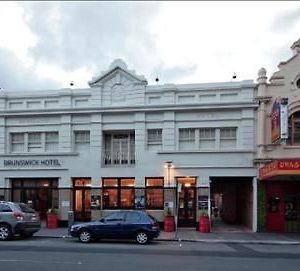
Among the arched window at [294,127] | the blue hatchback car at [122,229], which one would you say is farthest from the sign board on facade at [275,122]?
the blue hatchback car at [122,229]

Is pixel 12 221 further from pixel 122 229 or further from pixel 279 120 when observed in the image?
pixel 279 120

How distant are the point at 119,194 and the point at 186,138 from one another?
4966 millimetres

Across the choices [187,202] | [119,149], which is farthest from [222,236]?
[119,149]

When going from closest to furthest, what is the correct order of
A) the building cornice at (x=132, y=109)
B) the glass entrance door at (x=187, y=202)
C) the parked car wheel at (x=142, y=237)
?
the parked car wheel at (x=142, y=237)
the building cornice at (x=132, y=109)
the glass entrance door at (x=187, y=202)

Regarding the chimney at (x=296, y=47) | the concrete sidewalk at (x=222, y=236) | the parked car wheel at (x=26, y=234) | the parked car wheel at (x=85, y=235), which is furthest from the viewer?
the chimney at (x=296, y=47)

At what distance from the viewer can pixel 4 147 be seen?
2973 cm

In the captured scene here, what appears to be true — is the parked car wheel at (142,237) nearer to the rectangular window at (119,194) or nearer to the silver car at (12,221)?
the silver car at (12,221)

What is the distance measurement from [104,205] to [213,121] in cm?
777

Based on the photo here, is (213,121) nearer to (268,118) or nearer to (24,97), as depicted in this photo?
(268,118)

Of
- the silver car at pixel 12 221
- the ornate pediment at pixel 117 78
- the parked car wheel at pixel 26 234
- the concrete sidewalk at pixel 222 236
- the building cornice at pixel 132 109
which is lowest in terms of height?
the concrete sidewalk at pixel 222 236

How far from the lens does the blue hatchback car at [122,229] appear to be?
20.3 m

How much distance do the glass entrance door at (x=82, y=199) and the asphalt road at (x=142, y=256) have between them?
791cm

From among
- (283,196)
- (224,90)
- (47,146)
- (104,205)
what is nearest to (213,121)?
(224,90)

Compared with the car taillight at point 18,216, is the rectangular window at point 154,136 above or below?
above
